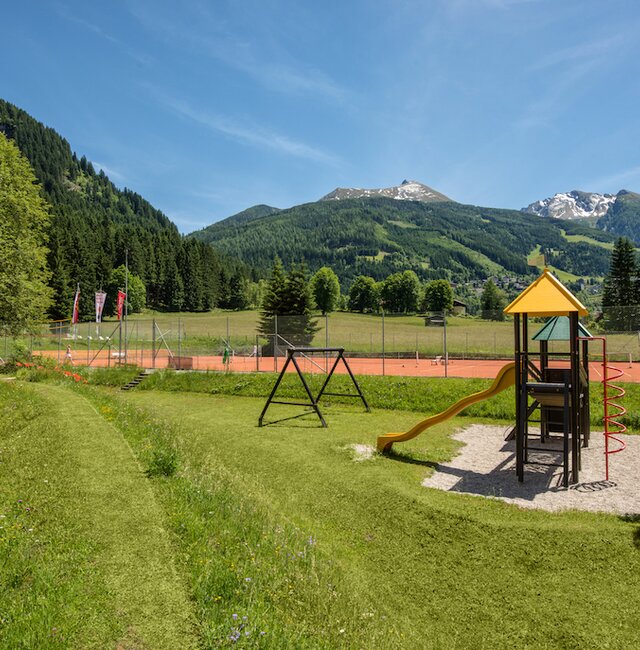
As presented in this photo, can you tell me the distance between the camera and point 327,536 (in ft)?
21.3

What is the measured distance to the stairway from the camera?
79.4 ft

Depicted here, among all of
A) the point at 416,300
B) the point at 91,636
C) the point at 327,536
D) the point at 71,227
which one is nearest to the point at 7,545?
the point at 91,636

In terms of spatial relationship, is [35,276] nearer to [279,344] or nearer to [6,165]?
[6,165]

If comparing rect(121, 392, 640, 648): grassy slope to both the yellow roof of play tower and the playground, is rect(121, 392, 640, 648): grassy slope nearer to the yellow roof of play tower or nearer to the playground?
the playground

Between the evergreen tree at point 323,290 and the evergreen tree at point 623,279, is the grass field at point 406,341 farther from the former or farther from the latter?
the evergreen tree at point 323,290

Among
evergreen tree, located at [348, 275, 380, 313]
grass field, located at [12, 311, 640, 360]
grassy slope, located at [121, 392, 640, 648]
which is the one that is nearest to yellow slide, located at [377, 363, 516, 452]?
grassy slope, located at [121, 392, 640, 648]

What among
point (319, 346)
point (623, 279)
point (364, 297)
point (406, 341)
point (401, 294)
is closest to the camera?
point (319, 346)

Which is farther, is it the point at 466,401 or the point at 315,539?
the point at 466,401

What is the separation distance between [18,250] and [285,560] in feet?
99.0

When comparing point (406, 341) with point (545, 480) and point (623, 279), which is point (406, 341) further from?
point (623, 279)

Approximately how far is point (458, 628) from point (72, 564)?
383 cm

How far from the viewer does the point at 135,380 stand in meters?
24.9

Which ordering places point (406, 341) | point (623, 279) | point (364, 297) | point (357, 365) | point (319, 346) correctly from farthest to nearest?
1. point (364, 297)
2. point (623, 279)
3. point (406, 341)
4. point (319, 346)
5. point (357, 365)

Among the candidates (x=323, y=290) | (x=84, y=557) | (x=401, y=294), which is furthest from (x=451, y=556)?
(x=401, y=294)
